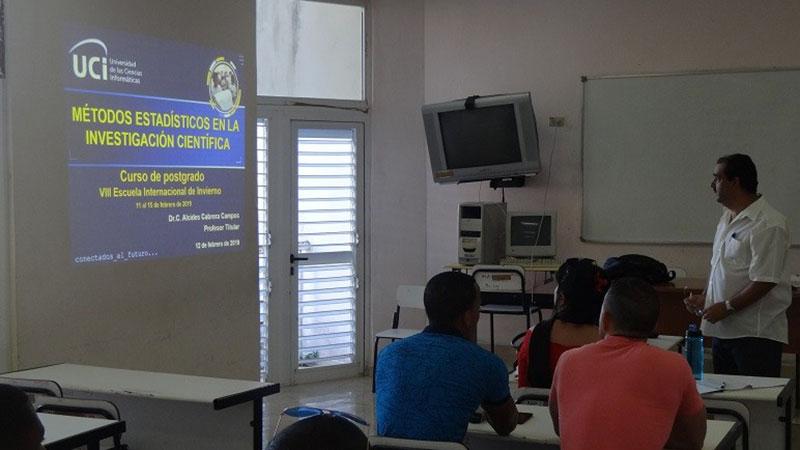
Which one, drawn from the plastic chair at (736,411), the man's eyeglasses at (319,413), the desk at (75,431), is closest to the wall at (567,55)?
the plastic chair at (736,411)

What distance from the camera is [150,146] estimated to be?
17.8 feet

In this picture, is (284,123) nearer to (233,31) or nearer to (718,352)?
(233,31)

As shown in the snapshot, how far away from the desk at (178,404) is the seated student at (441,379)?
912 millimetres

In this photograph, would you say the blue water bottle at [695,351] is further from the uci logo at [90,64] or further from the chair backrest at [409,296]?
the chair backrest at [409,296]

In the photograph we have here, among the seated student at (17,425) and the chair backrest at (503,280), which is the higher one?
the seated student at (17,425)

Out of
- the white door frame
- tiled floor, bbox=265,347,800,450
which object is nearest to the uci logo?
the white door frame

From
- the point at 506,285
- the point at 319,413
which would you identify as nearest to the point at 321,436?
the point at 319,413

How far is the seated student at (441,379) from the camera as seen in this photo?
8.66 ft

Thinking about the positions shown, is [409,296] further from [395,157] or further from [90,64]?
[90,64]

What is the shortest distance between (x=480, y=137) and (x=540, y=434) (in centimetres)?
463

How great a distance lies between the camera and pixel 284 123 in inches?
285

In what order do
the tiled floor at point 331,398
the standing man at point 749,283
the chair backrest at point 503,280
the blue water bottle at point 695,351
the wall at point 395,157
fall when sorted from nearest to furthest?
the blue water bottle at point 695,351, the standing man at point 749,283, the tiled floor at point 331,398, the chair backrest at point 503,280, the wall at point 395,157

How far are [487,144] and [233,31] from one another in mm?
2197

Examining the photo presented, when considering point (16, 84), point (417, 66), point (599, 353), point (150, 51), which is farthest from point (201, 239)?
point (599, 353)
